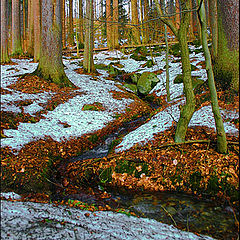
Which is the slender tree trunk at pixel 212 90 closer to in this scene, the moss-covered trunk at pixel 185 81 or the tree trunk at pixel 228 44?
the moss-covered trunk at pixel 185 81

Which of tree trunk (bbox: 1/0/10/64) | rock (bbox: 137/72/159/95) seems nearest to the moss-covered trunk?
rock (bbox: 137/72/159/95)

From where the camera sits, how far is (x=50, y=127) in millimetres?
5742

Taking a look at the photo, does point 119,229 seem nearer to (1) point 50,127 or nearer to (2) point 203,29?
(2) point 203,29

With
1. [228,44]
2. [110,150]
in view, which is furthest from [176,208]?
[228,44]

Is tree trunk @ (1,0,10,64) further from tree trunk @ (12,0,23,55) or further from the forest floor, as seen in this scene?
the forest floor

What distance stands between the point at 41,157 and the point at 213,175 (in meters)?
3.77

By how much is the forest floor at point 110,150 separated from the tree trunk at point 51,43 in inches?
54.6

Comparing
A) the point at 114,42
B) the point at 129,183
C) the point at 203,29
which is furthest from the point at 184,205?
the point at 114,42

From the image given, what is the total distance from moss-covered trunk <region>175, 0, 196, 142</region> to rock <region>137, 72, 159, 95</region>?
22.2ft

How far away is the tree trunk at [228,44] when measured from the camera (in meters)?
4.79

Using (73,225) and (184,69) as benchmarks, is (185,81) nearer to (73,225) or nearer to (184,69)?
(184,69)

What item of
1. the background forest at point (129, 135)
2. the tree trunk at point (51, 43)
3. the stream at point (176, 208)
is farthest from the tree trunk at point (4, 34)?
the stream at point (176, 208)

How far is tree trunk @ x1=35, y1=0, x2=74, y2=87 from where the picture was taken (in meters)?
8.05

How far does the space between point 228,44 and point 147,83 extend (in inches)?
250
